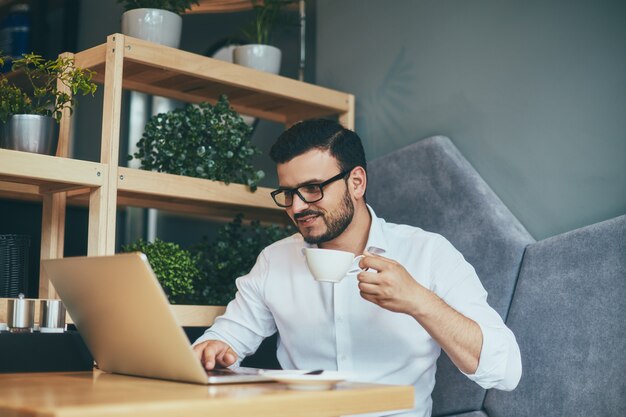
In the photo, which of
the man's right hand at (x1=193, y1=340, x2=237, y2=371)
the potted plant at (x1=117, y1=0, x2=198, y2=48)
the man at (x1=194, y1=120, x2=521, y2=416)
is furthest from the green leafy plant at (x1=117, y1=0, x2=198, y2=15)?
the man's right hand at (x1=193, y1=340, x2=237, y2=371)

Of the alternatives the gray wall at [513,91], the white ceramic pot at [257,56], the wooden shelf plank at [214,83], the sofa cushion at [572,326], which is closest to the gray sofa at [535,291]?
the sofa cushion at [572,326]

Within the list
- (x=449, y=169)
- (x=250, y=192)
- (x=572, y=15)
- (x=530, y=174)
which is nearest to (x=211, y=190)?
(x=250, y=192)

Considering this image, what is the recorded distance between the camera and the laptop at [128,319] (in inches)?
46.1

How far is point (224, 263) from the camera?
2.35 meters

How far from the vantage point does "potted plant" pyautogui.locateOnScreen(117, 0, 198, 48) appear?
2250 millimetres

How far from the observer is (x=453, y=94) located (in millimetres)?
2377

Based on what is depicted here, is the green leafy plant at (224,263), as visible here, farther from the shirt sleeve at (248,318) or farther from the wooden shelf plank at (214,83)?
the wooden shelf plank at (214,83)

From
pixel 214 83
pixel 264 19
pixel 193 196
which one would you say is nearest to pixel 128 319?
pixel 193 196

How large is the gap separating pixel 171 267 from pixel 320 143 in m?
0.58

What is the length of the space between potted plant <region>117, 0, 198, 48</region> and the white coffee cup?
108cm

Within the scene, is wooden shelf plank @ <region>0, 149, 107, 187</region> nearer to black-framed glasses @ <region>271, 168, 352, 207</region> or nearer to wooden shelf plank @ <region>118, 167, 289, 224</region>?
wooden shelf plank @ <region>118, 167, 289, 224</region>

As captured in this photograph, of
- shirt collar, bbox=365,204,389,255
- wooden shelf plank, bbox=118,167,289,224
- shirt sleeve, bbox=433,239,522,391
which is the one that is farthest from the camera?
wooden shelf plank, bbox=118,167,289,224

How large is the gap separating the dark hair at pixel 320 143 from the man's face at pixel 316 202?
0.07 ft

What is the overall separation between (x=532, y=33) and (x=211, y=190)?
3.41ft
